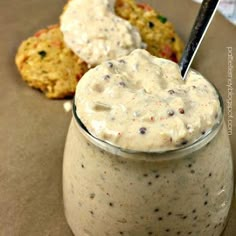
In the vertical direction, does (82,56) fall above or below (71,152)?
below

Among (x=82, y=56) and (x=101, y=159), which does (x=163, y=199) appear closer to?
(x=101, y=159)

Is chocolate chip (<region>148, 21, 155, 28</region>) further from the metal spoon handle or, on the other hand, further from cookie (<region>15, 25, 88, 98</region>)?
the metal spoon handle

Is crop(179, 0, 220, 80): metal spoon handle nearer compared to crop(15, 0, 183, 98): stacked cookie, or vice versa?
crop(179, 0, 220, 80): metal spoon handle

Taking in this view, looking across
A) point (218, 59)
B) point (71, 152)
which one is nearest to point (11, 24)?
point (218, 59)

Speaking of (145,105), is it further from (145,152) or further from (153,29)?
(153,29)

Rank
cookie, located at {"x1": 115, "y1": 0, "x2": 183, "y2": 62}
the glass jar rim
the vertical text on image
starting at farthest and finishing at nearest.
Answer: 1. cookie, located at {"x1": 115, "y1": 0, "x2": 183, "y2": 62}
2. the vertical text on image
3. the glass jar rim

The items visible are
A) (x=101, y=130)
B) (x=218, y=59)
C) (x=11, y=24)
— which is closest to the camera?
(x=101, y=130)

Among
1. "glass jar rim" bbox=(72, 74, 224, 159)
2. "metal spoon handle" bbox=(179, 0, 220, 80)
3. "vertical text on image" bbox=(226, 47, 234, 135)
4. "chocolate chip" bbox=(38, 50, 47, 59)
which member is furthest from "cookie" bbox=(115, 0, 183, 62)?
"glass jar rim" bbox=(72, 74, 224, 159)
